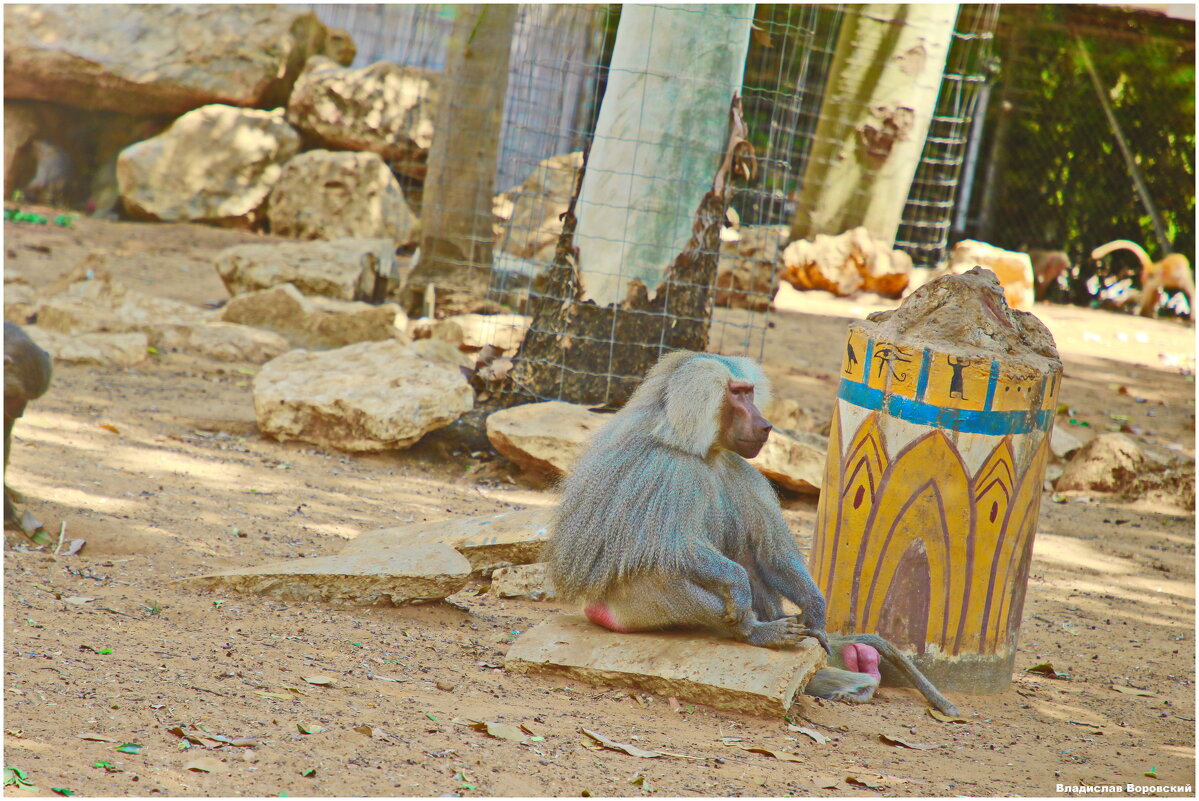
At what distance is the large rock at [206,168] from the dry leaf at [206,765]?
9.38 metres

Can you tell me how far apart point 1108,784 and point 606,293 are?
356cm

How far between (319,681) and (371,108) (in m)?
9.23

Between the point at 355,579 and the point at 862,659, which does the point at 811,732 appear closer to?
the point at 862,659

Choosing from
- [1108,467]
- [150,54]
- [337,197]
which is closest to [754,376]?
[1108,467]

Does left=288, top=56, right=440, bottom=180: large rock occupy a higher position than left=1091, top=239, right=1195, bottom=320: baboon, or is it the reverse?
left=288, top=56, right=440, bottom=180: large rock

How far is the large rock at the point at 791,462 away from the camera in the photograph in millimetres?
5363

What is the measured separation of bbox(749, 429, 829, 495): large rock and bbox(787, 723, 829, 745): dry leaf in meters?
2.26

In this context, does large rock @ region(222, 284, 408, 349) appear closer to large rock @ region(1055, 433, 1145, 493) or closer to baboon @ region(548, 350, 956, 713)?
baboon @ region(548, 350, 956, 713)

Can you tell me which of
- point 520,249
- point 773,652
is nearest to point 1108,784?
point 773,652

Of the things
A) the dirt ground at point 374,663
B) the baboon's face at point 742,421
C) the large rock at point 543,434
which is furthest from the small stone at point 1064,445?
the baboon's face at point 742,421

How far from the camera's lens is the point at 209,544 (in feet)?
13.8

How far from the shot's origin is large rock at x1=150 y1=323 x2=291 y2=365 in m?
7.29

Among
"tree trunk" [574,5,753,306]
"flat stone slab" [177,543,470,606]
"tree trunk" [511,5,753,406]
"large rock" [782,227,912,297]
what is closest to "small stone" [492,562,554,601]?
"flat stone slab" [177,543,470,606]

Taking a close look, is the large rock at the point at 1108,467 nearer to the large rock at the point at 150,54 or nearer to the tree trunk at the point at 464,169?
the tree trunk at the point at 464,169
